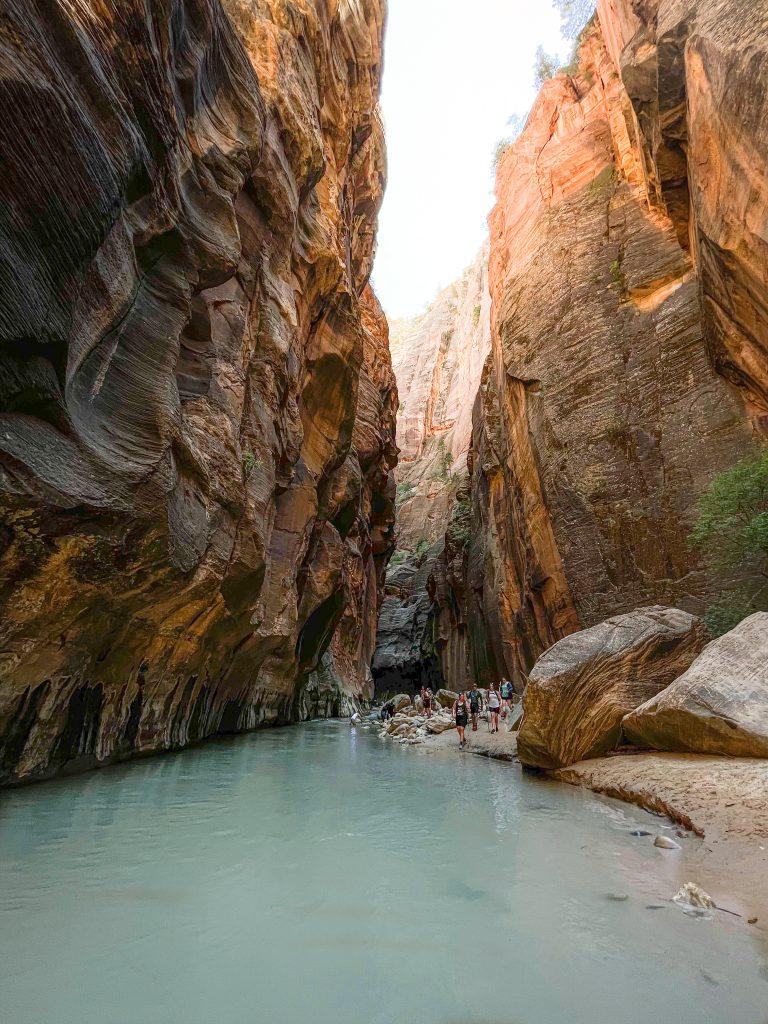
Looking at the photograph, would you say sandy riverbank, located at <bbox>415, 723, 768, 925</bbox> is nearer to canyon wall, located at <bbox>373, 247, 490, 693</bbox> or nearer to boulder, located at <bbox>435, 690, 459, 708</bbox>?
boulder, located at <bbox>435, 690, 459, 708</bbox>

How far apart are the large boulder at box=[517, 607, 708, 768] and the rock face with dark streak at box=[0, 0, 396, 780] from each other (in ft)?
21.6

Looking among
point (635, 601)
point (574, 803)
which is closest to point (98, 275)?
point (574, 803)

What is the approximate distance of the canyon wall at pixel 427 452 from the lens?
163ft

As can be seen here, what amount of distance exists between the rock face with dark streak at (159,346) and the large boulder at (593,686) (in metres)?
6.57

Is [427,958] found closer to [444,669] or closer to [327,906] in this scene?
[327,906]

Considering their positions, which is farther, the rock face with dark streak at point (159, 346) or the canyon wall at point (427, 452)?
the canyon wall at point (427, 452)

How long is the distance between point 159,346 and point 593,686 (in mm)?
9272

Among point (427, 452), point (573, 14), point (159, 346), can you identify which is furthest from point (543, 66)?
point (427, 452)

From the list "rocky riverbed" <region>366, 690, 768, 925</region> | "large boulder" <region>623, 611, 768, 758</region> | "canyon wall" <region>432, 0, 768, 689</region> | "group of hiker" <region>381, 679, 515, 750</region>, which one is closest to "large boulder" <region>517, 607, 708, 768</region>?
"rocky riverbed" <region>366, 690, 768, 925</region>

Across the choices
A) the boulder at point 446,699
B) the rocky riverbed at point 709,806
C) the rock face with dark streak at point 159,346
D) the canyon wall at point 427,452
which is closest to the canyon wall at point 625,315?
the boulder at point 446,699

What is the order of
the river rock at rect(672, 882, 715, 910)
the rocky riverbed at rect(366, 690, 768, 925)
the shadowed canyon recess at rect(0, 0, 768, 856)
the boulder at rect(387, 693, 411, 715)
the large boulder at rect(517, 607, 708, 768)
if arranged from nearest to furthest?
the river rock at rect(672, 882, 715, 910)
the rocky riverbed at rect(366, 690, 768, 925)
the shadowed canyon recess at rect(0, 0, 768, 856)
the large boulder at rect(517, 607, 708, 768)
the boulder at rect(387, 693, 411, 715)

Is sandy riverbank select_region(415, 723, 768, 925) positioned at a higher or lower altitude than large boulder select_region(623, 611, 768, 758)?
lower

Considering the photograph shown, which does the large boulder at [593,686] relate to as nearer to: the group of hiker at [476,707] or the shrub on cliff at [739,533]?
the shrub on cliff at [739,533]

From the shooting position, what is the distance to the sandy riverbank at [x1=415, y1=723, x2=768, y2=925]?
395cm
